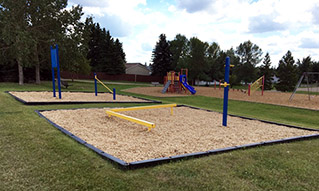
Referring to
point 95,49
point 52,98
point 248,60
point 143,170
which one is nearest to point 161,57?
point 95,49

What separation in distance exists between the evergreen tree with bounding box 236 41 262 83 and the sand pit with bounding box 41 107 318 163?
56.1 metres

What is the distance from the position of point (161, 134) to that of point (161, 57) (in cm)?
4689

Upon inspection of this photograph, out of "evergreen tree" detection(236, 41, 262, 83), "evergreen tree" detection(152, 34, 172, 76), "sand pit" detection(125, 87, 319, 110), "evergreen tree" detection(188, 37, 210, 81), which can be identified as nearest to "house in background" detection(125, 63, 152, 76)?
"evergreen tree" detection(152, 34, 172, 76)

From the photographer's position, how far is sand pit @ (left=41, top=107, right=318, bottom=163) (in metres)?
3.93

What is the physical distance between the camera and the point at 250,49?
62406mm

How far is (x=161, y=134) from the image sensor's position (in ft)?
16.7

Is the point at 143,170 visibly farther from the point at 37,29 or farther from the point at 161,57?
the point at 161,57

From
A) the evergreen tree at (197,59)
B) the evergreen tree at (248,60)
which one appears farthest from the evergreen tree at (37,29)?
the evergreen tree at (248,60)

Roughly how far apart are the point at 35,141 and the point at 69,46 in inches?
784

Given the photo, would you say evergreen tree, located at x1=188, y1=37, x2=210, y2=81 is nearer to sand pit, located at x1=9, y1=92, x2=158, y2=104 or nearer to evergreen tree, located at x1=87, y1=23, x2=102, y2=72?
evergreen tree, located at x1=87, y1=23, x2=102, y2=72

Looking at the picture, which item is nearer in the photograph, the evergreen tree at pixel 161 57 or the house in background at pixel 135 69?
the evergreen tree at pixel 161 57

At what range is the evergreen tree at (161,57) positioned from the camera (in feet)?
164

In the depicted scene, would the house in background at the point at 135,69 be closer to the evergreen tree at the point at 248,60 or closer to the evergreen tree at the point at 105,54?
the evergreen tree at the point at 105,54

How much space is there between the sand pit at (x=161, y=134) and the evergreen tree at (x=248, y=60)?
184 feet
